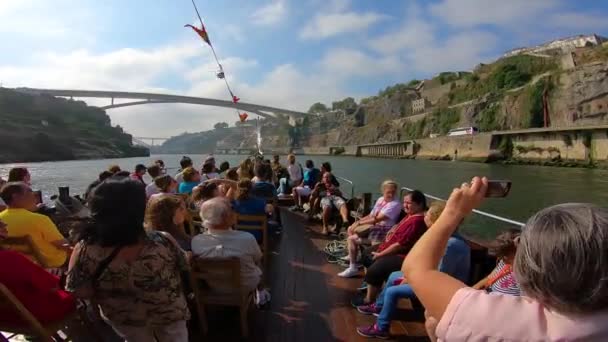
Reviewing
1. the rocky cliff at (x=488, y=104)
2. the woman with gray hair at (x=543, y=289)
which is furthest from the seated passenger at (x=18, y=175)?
the rocky cliff at (x=488, y=104)

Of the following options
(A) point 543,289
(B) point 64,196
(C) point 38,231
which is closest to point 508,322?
(A) point 543,289

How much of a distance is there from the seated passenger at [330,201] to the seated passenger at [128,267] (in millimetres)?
4361

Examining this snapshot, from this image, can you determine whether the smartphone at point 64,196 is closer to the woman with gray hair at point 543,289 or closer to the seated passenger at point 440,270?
the seated passenger at point 440,270

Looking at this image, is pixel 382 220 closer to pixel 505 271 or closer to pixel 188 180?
pixel 505 271

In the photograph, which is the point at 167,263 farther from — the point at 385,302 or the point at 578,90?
the point at 578,90

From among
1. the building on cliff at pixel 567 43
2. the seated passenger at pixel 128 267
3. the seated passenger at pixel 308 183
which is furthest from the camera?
the building on cliff at pixel 567 43

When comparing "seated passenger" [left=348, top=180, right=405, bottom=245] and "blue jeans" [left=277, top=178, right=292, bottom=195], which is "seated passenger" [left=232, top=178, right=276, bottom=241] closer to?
"seated passenger" [left=348, top=180, right=405, bottom=245]

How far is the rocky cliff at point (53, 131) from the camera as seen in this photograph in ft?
189

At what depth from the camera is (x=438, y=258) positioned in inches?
40.6

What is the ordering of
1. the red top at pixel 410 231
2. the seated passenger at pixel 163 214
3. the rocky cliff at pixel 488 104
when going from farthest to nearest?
the rocky cliff at pixel 488 104 → the red top at pixel 410 231 → the seated passenger at pixel 163 214

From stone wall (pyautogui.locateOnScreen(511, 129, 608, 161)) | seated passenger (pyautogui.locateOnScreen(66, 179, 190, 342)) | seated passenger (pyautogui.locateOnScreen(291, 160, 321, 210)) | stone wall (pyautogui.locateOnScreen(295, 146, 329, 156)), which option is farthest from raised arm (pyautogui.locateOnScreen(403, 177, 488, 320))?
stone wall (pyautogui.locateOnScreen(295, 146, 329, 156))

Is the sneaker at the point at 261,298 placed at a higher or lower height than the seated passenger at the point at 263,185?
lower

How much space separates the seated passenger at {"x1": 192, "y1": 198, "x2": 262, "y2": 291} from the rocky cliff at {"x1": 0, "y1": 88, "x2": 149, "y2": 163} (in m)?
62.3

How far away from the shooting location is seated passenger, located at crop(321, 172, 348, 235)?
20.1 ft
